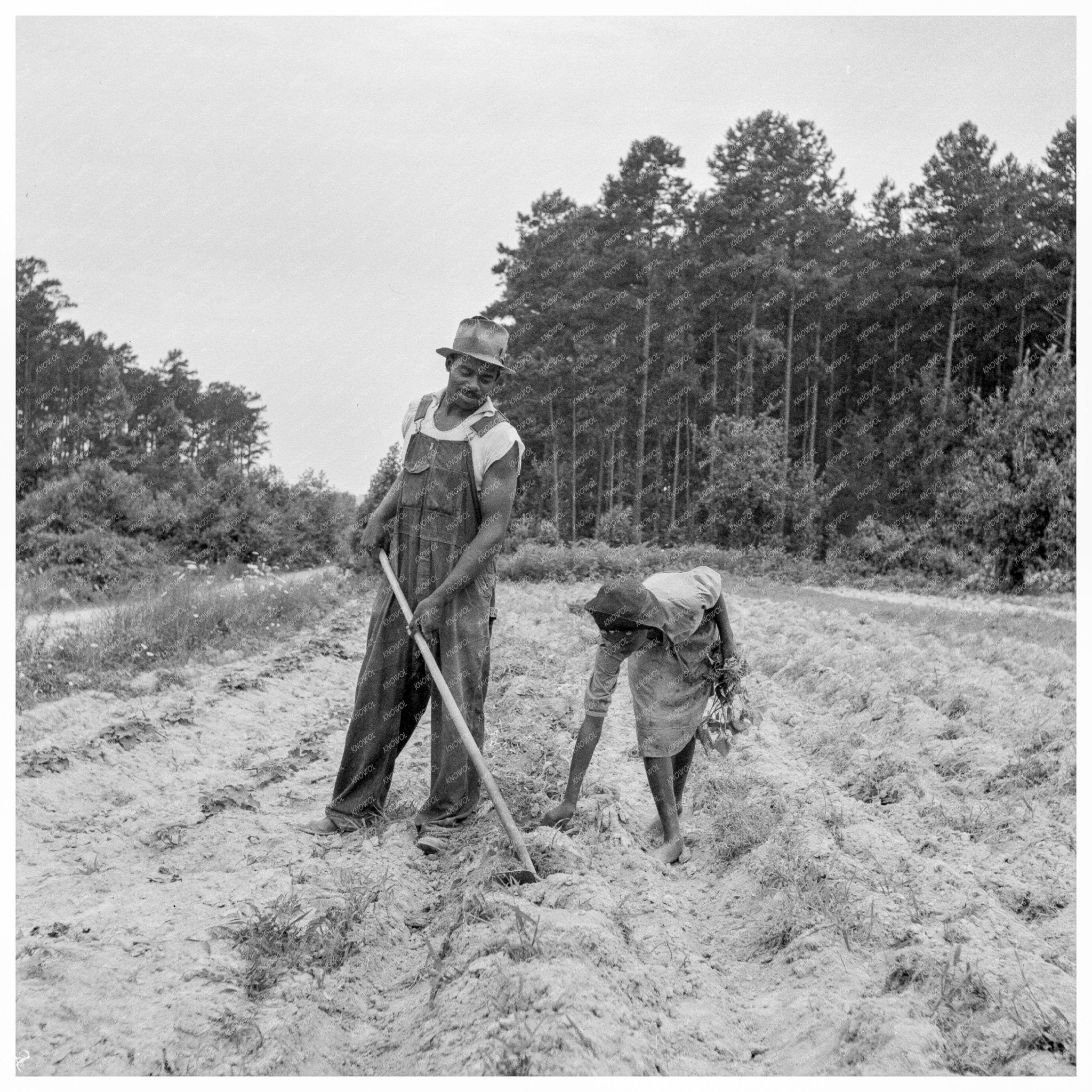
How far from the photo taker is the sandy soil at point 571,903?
2.86m

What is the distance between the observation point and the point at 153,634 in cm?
923

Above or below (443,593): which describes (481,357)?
above

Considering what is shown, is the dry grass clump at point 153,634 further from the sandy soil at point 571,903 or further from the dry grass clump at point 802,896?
the dry grass clump at point 802,896

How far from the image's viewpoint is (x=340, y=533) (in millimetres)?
37562

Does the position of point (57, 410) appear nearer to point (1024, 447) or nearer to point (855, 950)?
point (1024, 447)

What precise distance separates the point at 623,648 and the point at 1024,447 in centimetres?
1929

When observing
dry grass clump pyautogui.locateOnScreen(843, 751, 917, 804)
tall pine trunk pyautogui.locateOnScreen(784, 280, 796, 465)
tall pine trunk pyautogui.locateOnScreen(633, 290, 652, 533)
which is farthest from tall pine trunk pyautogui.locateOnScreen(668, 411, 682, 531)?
dry grass clump pyautogui.locateOnScreen(843, 751, 917, 804)

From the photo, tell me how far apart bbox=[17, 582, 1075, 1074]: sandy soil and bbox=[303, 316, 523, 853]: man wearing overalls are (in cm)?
23

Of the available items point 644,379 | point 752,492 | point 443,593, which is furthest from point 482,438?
point 644,379

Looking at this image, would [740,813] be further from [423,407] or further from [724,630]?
[423,407]

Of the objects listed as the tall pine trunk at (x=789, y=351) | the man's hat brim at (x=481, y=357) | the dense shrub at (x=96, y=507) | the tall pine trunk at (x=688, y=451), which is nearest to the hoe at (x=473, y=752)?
the man's hat brim at (x=481, y=357)

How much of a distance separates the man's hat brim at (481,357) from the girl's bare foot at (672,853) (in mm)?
2240

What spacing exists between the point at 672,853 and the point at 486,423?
2117mm

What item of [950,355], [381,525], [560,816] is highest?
[950,355]
